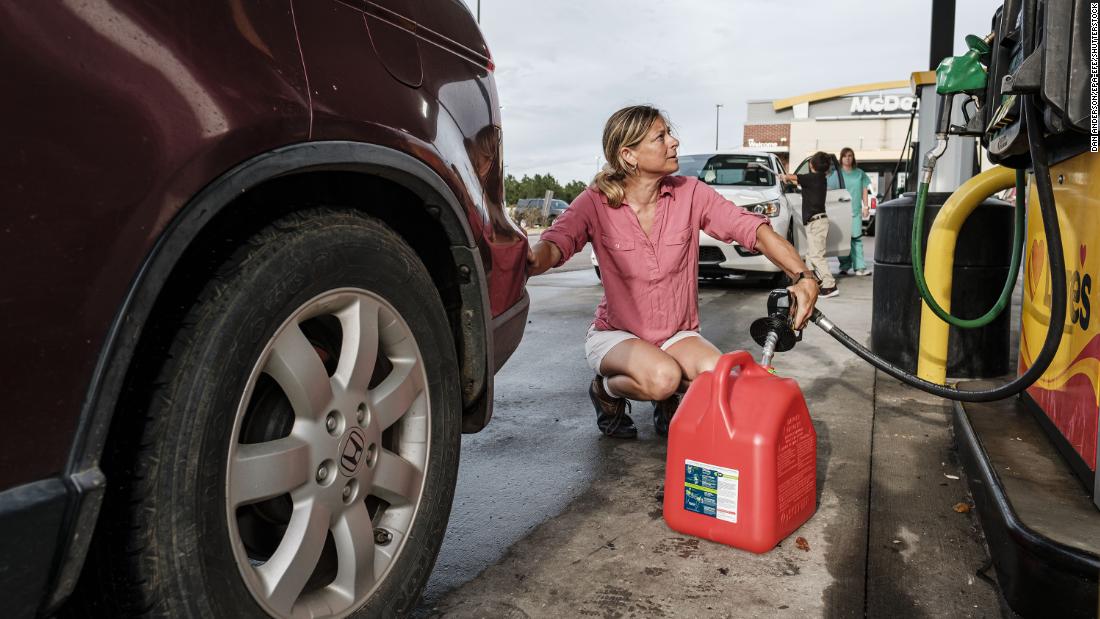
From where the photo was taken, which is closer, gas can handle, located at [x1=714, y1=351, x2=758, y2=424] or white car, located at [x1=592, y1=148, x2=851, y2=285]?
gas can handle, located at [x1=714, y1=351, x2=758, y2=424]

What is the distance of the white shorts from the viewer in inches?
121

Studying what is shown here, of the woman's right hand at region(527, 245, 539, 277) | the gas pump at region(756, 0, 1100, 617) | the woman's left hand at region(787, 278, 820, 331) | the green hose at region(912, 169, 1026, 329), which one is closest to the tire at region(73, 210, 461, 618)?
the woman's right hand at region(527, 245, 539, 277)

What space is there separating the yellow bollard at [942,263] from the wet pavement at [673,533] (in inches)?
7.9

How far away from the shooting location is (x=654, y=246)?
3.08 metres

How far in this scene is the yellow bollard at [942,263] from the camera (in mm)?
3636

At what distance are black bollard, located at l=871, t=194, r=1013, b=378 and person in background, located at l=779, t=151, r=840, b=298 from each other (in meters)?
4.01

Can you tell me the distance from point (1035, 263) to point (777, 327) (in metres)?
1.23

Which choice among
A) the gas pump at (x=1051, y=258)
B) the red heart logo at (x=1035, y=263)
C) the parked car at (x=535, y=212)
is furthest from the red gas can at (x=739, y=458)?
the parked car at (x=535, y=212)

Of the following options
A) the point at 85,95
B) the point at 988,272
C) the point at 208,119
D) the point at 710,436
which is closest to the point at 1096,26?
the point at 710,436

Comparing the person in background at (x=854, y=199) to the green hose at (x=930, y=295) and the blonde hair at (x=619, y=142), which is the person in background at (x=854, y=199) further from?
the blonde hair at (x=619, y=142)

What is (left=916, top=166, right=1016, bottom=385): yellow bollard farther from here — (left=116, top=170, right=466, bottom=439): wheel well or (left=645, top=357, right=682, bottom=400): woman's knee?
(left=116, top=170, right=466, bottom=439): wheel well

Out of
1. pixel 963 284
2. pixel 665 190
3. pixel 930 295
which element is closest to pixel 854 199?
pixel 963 284

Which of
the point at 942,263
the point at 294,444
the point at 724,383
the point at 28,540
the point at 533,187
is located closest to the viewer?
the point at 28,540

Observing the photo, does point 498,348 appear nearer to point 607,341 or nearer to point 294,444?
point 294,444
